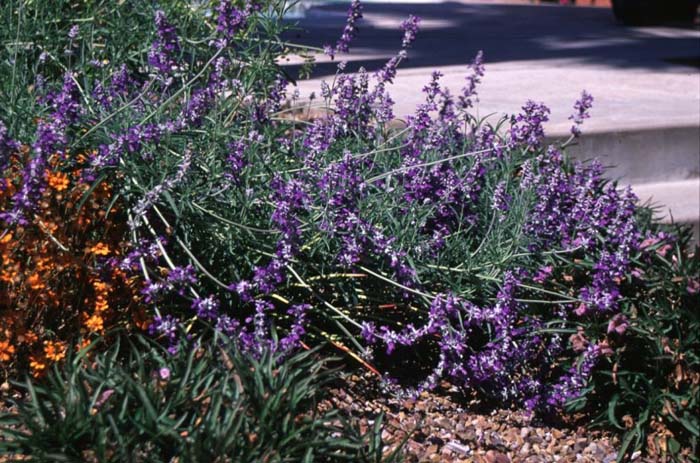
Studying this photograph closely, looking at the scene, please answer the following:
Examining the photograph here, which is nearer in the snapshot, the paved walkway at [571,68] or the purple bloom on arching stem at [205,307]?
the purple bloom on arching stem at [205,307]

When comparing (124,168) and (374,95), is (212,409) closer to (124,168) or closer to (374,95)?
(124,168)

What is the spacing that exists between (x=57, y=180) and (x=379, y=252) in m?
1.04

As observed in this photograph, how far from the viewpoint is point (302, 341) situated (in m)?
3.62

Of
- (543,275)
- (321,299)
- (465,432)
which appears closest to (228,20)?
(321,299)

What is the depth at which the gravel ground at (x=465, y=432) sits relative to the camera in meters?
3.38

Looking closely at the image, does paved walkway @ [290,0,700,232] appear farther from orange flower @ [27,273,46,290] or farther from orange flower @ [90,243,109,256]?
orange flower @ [27,273,46,290]

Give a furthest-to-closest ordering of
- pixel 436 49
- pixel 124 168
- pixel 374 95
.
A: 1. pixel 436 49
2. pixel 374 95
3. pixel 124 168

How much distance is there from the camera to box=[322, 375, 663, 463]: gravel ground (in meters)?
3.38

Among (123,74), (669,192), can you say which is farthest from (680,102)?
(123,74)

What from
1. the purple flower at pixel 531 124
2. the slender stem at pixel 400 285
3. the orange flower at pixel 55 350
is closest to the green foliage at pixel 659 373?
the slender stem at pixel 400 285

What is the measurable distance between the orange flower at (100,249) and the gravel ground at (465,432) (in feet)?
2.75

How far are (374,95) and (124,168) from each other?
1.25 meters

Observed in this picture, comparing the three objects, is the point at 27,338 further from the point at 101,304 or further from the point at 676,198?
the point at 676,198

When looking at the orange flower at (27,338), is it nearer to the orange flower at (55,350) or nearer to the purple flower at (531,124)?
the orange flower at (55,350)
